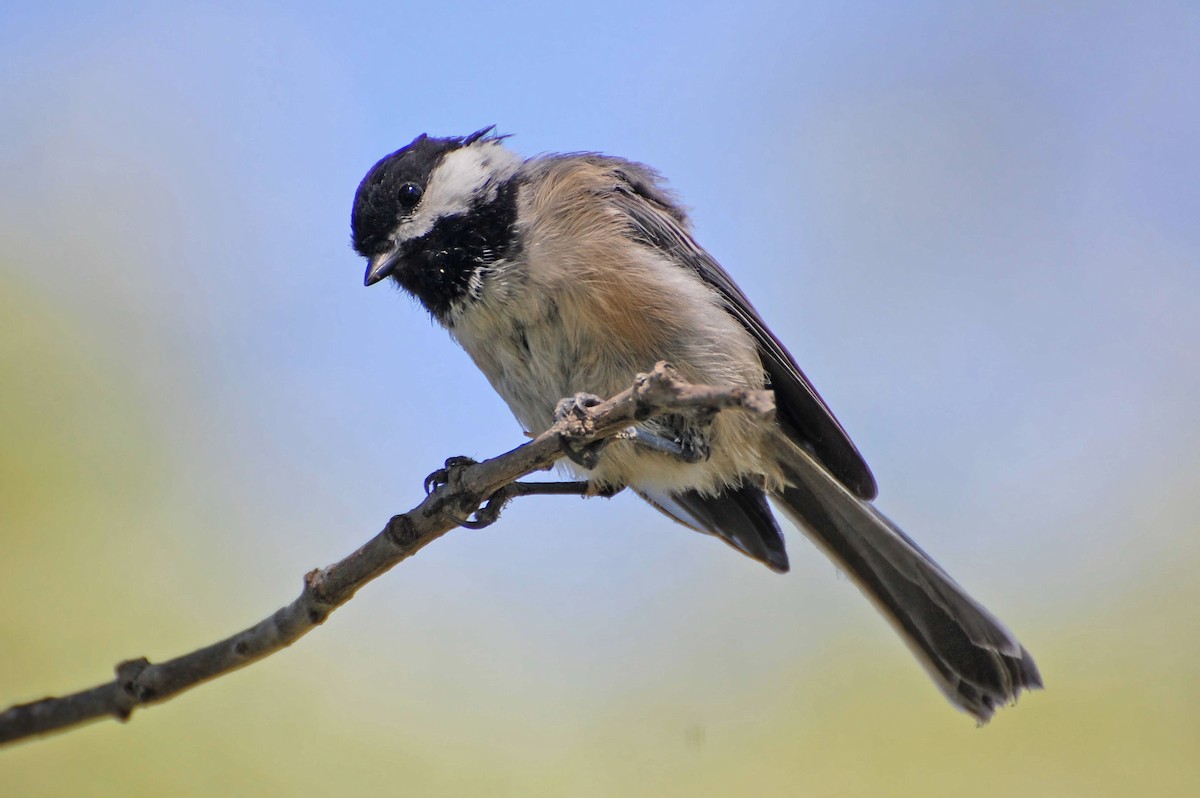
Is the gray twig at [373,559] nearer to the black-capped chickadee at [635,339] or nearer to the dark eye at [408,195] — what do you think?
the black-capped chickadee at [635,339]

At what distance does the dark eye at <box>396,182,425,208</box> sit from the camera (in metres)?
3.02

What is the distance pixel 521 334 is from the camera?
9.20 ft

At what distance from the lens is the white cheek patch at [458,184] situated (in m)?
2.99

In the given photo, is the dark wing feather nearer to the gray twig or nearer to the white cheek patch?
the white cheek patch

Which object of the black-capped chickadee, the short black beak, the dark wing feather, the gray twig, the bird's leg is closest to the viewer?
the gray twig

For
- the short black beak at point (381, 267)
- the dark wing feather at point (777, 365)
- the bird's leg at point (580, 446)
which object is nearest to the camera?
the bird's leg at point (580, 446)

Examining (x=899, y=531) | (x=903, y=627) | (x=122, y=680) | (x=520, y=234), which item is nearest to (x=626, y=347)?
(x=520, y=234)

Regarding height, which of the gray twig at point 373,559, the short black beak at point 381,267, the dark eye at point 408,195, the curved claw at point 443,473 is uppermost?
the dark eye at point 408,195

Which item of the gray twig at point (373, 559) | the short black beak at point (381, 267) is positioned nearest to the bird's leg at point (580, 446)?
the gray twig at point (373, 559)

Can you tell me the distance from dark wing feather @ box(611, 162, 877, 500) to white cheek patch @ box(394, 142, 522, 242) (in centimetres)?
38

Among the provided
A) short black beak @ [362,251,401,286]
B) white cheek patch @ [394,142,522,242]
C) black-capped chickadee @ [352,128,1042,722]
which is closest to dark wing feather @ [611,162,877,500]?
black-capped chickadee @ [352,128,1042,722]

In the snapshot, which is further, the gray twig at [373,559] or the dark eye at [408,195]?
the dark eye at [408,195]

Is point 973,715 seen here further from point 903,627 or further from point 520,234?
point 520,234

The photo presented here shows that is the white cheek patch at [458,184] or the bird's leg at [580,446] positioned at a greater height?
the white cheek patch at [458,184]
